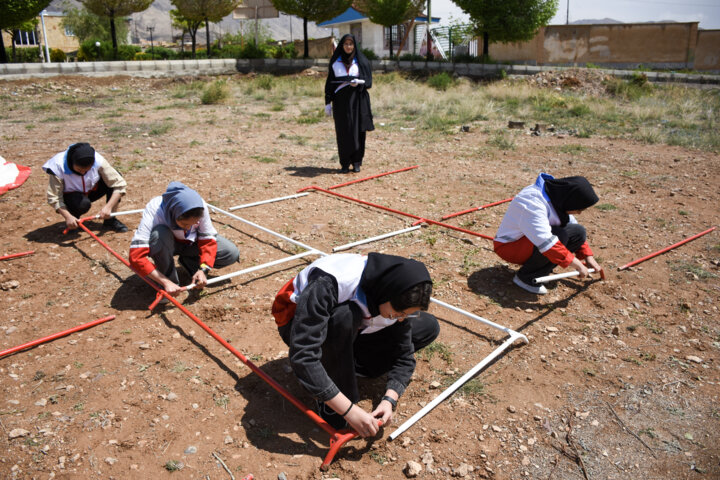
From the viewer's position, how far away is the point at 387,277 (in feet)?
7.02

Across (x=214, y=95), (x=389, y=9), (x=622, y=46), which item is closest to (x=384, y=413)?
(x=214, y=95)

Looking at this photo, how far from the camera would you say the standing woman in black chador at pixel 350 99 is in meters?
6.94

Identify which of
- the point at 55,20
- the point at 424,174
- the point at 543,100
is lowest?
the point at 424,174

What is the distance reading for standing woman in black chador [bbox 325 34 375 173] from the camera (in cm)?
694

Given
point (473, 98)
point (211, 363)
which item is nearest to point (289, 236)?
point (211, 363)

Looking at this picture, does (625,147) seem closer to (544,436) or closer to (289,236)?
(289,236)

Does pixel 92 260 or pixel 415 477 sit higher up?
pixel 92 260

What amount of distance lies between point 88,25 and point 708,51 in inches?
1791

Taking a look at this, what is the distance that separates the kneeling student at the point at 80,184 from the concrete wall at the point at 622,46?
76.3 ft

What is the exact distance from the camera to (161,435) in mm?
2492

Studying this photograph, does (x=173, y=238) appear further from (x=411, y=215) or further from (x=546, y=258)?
(x=546, y=258)

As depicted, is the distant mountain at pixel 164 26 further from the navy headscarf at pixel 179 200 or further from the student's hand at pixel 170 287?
the student's hand at pixel 170 287

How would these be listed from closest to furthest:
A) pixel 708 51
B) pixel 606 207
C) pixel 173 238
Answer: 1. pixel 173 238
2. pixel 606 207
3. pixel 708 51

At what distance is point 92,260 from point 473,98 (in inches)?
434
